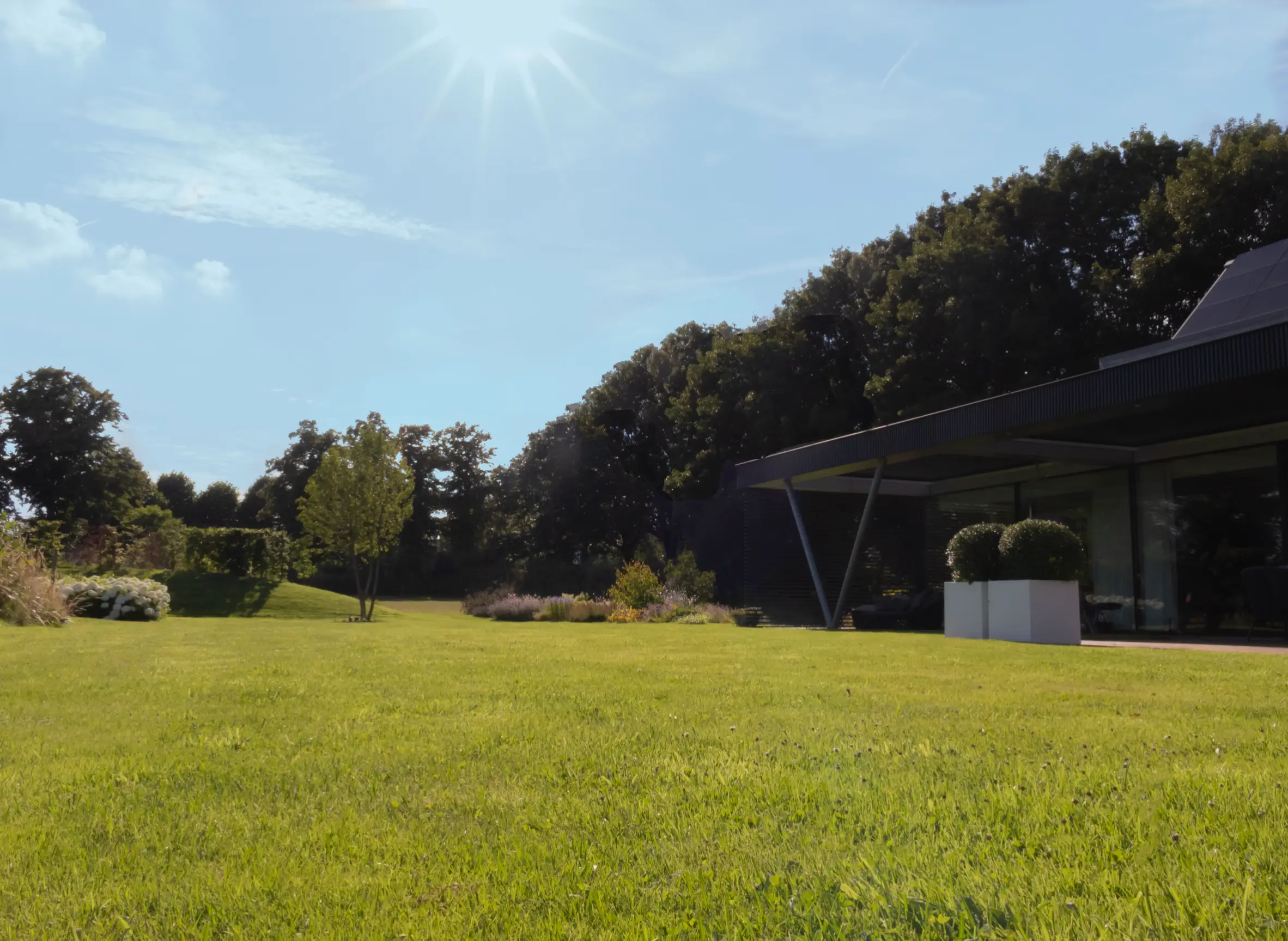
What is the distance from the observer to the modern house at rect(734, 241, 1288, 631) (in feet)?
37.1

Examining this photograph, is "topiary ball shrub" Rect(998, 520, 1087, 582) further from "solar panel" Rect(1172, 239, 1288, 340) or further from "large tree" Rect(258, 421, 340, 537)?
"large tree" Rect(258, 421, 340, 537)

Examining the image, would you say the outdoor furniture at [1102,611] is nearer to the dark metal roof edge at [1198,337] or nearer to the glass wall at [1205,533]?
the glass wall at [1205,533]

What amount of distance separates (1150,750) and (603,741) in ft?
6.84

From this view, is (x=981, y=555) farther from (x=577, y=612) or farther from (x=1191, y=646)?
(x=577, y=612)

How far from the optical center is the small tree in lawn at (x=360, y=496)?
23.3 metres

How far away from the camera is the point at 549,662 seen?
730cm

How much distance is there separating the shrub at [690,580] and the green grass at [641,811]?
18526mm

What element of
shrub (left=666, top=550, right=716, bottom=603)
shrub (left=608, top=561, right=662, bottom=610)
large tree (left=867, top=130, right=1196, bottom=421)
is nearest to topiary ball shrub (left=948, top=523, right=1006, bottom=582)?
shrub (left=608, top=561, right=662, bottom=610)

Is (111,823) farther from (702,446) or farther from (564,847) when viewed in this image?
(702,446)

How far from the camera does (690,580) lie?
79.8ft

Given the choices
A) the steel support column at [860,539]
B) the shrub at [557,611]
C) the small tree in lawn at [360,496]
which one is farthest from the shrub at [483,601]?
the steel support column at [860,539]

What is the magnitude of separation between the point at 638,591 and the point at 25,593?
1236cm

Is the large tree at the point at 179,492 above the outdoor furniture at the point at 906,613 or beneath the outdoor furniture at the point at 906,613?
above

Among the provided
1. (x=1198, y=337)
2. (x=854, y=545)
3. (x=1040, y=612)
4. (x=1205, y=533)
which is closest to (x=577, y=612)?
(x=854, y=545)
